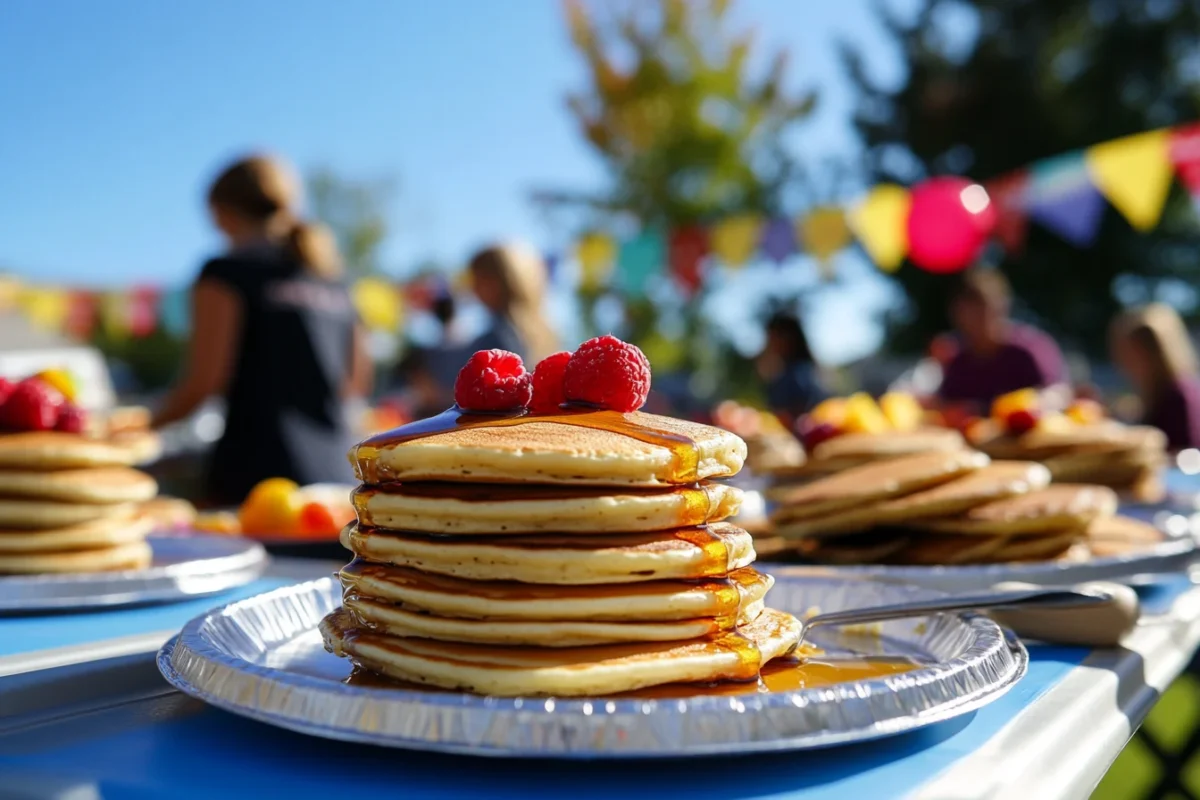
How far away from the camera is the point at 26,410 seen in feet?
6.74

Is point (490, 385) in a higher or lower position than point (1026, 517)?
higher

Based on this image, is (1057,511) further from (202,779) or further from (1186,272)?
(1186,272)

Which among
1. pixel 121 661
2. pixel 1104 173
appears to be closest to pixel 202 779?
pixel 121 661

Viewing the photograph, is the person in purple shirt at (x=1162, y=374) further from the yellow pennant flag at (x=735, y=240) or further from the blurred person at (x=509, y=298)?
the yellow pennant flag at (x=735, y=240)

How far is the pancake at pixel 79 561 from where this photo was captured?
6.40ft

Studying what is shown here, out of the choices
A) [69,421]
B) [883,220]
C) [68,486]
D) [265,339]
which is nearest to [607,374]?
[68,486]

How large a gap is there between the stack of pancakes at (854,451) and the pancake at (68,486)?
1.31m

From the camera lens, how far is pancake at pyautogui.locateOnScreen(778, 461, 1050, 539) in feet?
6.30

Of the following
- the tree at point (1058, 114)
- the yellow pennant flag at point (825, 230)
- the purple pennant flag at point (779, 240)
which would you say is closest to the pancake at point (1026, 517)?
the yellow pennant flag at point (825, 230)

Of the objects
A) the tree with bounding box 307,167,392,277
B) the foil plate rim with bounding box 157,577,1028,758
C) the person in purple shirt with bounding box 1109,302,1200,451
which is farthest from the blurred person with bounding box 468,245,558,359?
the tree with bounding box 307,167,392,277

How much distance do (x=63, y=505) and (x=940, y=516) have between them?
1.55 meters

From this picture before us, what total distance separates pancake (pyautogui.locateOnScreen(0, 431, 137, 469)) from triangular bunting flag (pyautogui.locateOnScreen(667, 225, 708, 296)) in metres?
10.5

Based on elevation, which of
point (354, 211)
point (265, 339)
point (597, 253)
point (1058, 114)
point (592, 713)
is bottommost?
point (592, 713)

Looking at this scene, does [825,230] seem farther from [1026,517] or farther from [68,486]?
[68,486]
